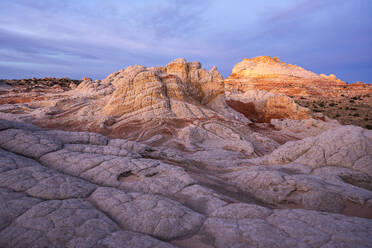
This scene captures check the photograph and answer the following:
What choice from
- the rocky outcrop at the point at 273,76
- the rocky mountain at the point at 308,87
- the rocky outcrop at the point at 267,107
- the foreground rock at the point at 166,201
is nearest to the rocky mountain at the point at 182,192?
the foreground rock at the point at 166,201

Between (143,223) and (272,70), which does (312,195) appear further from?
(272,70)

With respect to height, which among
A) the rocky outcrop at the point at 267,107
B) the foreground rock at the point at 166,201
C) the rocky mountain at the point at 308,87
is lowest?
the foreground rock at the point at 166,201

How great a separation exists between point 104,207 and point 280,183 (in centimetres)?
388

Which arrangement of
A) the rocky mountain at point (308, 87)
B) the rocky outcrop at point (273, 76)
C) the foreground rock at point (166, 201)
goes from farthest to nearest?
the rocky outcrop at point (273, 76) < the rocky mountain at point (308, 87) < the foreground rock at point (166, 201)

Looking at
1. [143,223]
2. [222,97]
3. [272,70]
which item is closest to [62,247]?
[143,223]

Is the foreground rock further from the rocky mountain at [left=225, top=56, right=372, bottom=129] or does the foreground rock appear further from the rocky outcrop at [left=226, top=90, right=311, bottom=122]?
the rocky mountain at [left=225, top=56, right=372, bottom=129]

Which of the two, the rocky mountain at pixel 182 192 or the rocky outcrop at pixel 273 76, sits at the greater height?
the rocky outcrop at pixel 273 76

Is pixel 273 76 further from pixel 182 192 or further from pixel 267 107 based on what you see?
pixel 182 192

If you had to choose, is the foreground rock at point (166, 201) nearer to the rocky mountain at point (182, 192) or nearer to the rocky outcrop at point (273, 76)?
the rocky mountain at point (182, 192)

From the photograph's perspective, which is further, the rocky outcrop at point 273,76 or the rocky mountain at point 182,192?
the rocky outcrop at point 273,76

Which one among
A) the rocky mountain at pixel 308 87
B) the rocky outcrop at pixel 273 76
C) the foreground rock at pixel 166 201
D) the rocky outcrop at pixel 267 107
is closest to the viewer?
the foreground rock at pixel 166 201

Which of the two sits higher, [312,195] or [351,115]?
[351,115]

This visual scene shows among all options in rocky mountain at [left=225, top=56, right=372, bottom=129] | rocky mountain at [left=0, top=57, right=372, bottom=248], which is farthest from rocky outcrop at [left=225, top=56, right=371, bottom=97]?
rocky mountain at [left=0, top=57, right=372, bottom=248]

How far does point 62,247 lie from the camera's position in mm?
2611
